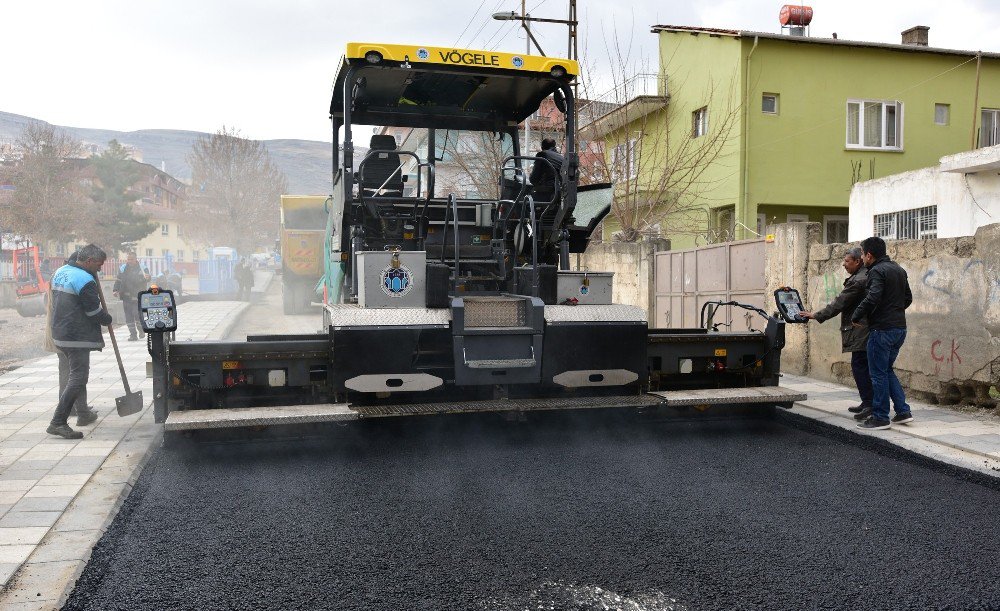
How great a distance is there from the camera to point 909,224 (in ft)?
53.9

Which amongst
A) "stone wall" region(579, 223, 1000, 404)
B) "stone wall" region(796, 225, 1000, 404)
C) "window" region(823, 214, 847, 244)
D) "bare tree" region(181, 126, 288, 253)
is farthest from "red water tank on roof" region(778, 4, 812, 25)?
"bare tree" region(181, 126, 288, 253)

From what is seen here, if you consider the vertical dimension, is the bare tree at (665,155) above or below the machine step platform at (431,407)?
above

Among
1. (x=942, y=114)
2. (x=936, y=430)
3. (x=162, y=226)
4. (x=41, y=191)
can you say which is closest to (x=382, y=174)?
(x=936, y=430)

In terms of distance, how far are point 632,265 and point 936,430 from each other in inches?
349

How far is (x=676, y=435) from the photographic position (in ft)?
22.1

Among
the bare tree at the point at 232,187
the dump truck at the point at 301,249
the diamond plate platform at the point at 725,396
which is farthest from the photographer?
the bare tree at the point at 232,187

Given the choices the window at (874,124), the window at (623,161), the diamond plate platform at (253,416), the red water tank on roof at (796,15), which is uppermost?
the red water tank on roof at (796,15)

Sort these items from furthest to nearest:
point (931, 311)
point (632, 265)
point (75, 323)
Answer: point (632, 265)
point (931, 311)
point (75, 323)

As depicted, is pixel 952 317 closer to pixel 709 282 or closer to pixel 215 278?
pixel 709 282

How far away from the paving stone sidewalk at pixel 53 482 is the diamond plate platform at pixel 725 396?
377cm

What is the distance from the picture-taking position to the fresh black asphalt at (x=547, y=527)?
3.51 meters

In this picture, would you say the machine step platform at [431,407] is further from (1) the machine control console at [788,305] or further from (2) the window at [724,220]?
(2) the window at [724,220]

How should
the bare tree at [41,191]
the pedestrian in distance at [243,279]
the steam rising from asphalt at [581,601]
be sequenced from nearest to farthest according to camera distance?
the steam rising from asphalt at [581,601]
the pedestrian in distance at [243,279]
the bare tree at [41,191]

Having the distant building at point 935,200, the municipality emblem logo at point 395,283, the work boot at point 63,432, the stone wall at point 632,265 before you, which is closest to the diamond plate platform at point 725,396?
the municipality emblem logo at point 395,283
